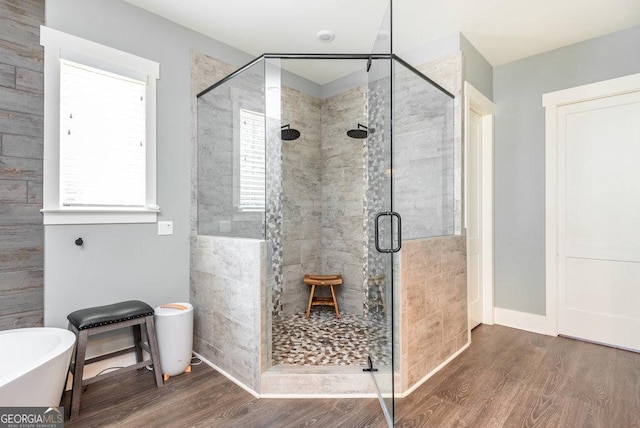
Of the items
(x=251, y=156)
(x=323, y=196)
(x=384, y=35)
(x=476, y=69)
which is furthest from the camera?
(x=323, y=196)

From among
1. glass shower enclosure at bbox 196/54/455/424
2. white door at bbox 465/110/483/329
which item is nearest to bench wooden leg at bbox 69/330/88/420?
glass shower enclosure at bbox 196/54/455/424

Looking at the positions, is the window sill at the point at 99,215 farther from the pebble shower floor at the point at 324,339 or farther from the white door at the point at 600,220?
the white door at the point at 600,220

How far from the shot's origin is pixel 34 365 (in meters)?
1.42

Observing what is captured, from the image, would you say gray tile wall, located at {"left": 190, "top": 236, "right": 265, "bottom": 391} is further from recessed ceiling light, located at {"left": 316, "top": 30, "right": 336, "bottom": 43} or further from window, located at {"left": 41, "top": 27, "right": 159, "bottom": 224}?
recessed ceiling light, located at {"left": 316, "top": 30, "right": 336, "bottom": 43}

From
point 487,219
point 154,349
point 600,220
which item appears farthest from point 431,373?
point 600,220

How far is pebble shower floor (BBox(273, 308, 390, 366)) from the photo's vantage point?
2250 millimetres

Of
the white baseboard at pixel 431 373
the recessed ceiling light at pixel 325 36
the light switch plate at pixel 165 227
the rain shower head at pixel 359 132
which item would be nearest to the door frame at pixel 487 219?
the white baseboard at pixel 431 373

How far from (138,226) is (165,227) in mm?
199

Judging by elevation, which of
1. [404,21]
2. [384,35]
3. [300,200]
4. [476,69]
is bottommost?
[300,200]

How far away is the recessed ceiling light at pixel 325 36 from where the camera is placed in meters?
2.80

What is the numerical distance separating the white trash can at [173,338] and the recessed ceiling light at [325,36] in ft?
8.38

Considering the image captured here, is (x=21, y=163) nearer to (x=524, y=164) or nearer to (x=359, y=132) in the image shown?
(x=359, y=132)

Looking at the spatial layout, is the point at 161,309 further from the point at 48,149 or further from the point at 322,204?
the point at 322,204

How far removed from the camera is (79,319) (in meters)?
1.89
